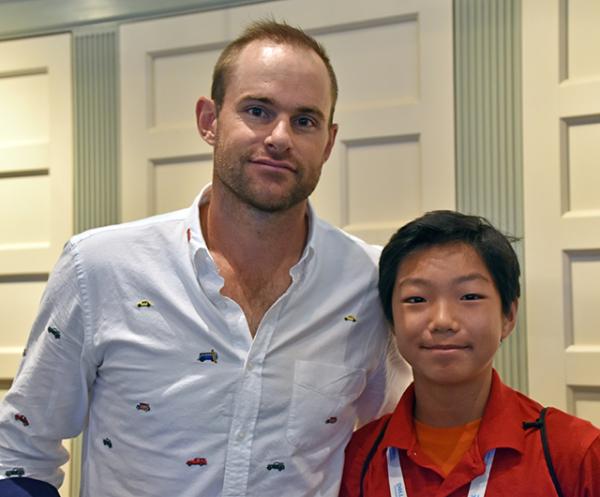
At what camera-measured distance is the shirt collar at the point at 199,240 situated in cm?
135

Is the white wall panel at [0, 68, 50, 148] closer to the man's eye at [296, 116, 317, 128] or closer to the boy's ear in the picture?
the man's eye at [296, 116, 317, 128]

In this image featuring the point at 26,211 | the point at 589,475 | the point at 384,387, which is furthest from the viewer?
the point at 26,211

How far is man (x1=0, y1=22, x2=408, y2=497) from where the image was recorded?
1.30m

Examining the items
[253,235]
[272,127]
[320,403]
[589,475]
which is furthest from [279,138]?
[589,475]

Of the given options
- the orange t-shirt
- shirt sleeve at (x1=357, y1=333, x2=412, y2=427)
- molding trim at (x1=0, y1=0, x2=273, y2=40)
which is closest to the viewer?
the orange t-shirt

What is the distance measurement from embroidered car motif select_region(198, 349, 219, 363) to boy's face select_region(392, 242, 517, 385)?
0.28 m

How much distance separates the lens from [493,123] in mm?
1935

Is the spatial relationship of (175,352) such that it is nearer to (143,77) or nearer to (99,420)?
(99,420)

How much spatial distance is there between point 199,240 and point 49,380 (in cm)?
32

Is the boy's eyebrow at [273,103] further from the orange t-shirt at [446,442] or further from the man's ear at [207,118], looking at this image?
the orange t-shirt at [446,442]

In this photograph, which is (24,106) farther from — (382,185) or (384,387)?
(384,387)

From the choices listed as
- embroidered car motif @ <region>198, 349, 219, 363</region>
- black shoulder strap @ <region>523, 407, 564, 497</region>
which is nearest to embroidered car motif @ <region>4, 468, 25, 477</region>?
embroidered car motif @ <region>198, 349, 219, 363</region>

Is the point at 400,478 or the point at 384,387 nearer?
the point at 400,478

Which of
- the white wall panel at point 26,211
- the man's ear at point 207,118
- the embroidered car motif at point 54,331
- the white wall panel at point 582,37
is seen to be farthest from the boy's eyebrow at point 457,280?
the white wall panel at point 26,211
